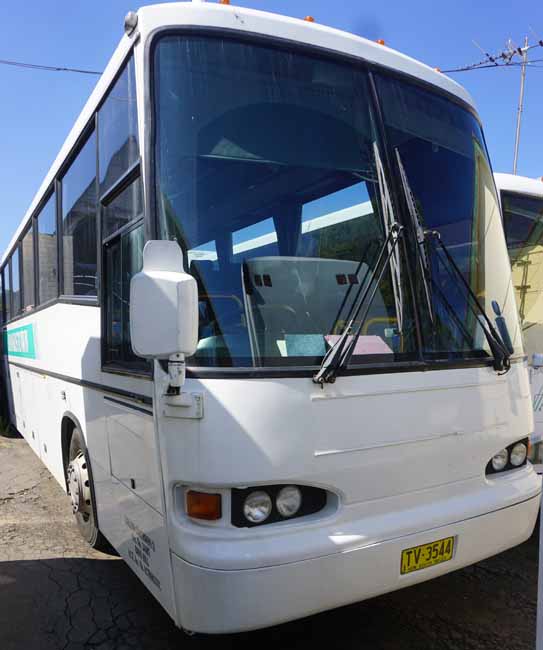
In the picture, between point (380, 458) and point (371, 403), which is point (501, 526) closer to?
point (380, 458)

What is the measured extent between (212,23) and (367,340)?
157cm

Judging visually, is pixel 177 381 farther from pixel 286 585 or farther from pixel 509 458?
pixel 509 458

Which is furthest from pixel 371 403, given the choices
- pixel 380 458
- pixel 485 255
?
pixel 485 255

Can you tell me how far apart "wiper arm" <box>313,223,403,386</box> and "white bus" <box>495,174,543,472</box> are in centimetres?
250

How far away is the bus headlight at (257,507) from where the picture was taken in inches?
90.4

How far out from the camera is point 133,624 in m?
3.20

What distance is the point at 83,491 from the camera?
3.95m

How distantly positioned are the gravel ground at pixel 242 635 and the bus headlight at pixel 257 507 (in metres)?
1.05

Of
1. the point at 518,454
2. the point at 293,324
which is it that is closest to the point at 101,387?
the point at 293,324

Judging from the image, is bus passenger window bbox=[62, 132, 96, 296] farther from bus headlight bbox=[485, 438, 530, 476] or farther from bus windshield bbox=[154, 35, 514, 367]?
bus headlight bbox=[485, 438, 530, 476]

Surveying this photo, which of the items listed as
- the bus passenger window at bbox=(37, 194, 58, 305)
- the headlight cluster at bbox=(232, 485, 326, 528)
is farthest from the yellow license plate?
the bus passenger window at bbox=(37, 194, 58, 305)

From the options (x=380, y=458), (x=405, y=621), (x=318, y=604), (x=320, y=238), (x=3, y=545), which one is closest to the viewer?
(x=318, y=604)

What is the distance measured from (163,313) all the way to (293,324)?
2.14 ft

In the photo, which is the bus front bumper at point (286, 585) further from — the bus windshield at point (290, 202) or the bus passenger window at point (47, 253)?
the bus passenger window at point (47, 253)
